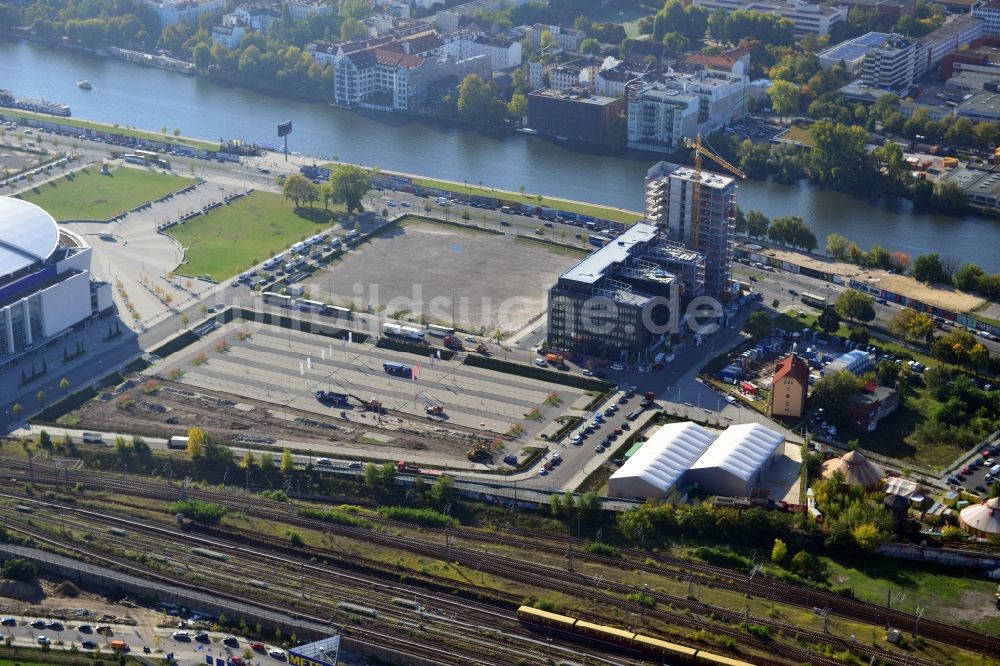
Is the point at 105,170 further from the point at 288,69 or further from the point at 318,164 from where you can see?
the point at 288,69

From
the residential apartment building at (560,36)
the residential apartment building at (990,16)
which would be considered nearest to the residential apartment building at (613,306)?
the residential apartment building at (560,36)

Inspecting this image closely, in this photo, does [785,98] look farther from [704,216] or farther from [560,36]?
[704,216]

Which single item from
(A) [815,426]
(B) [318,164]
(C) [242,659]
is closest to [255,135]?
(B) [318,164]

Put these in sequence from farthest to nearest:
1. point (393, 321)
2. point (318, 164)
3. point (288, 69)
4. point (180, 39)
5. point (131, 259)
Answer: point (180, 39)
point (288, 69)
point (318, 164)
point (131, 259)
point (393, 321)

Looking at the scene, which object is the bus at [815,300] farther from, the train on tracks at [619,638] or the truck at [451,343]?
the train on tracks at [619,638]

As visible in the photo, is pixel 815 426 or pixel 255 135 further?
pixel 255 135
